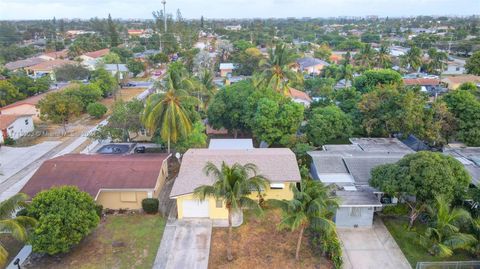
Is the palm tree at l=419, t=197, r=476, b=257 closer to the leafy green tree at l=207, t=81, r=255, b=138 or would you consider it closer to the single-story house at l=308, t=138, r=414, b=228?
the single-story house at l=308, t=138, r=414, b=228

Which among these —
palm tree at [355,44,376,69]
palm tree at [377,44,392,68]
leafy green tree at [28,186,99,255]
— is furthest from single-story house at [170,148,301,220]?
palm tree at [377,44,392,68]

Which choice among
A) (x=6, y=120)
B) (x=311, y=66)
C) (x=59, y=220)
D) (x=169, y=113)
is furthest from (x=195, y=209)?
(x=311, y=66)

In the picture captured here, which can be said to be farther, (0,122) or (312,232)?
(0,122)

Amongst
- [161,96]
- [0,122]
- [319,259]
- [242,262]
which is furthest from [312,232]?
[0,122]

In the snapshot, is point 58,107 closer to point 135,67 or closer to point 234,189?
point 234,189

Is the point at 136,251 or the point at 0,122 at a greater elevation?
the point at 0,122

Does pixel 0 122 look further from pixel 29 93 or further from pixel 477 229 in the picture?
pixel 477 229
